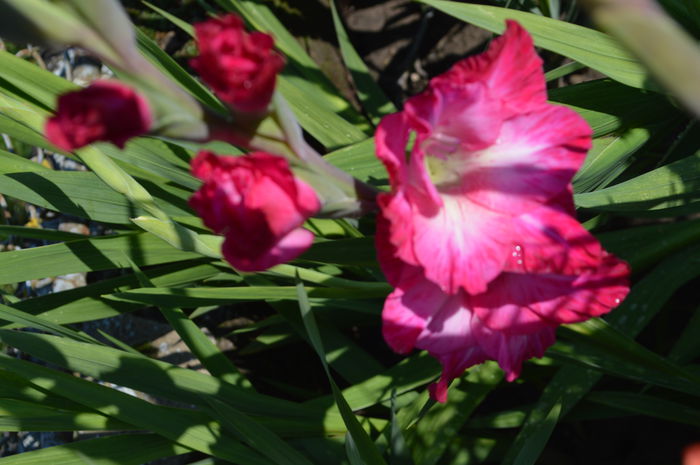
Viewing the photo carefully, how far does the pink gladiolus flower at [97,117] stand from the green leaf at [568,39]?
0.61m

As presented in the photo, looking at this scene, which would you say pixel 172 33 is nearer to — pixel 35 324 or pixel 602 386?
pixel 35 324

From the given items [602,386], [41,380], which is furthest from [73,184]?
[602,386]

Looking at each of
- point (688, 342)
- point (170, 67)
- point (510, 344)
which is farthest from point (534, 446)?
point (170, 67)

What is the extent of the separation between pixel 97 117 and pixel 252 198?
0.37 ft

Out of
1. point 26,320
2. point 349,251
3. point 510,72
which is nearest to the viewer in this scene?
point 510,72

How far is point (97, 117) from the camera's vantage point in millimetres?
410

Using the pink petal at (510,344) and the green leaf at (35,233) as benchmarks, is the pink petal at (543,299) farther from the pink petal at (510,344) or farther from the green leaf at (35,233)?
the green leaf at (35,233)

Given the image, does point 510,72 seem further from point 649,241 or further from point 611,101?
point 649,241

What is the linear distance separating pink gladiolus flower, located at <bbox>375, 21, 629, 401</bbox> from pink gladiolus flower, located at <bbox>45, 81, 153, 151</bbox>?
207 millimetres

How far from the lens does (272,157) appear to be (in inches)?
18.5

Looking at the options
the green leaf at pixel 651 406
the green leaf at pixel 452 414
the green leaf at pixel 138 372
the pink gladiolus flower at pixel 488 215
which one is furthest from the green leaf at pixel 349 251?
the green leaf at pixel 651 406

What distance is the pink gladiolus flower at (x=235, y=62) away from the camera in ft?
1.41

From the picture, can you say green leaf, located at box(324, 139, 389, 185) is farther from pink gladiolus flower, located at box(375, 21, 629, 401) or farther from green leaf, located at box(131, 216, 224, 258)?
pink gladiolus flower, located at box(375, 21, 629, 401)

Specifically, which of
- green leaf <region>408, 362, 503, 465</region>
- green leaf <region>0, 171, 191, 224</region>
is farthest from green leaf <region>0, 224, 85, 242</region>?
green leaf <region>408, 362, 503, 465</region>
